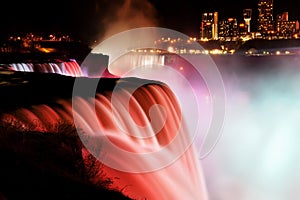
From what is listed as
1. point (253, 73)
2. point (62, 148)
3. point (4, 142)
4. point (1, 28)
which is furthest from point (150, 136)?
point (253, 73)

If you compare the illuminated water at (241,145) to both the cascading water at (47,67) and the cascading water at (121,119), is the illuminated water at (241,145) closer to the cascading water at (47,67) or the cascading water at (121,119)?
the cascading water at (121,119)

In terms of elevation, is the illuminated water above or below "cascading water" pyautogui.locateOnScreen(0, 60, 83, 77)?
below

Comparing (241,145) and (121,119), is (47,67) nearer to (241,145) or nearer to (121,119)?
(121,119)

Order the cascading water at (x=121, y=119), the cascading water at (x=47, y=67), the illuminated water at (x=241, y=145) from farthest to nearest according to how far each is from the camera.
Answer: the cascading water at (x=47, y=67) < the illuminated water at (x=241, y=145) < the cascading water at (x=121, y=119)

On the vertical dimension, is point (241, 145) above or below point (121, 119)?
below

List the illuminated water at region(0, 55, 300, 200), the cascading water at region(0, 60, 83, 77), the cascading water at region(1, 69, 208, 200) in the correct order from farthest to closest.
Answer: the cascading water at region(0, 60, 83, 77)
the illuminated water at region(0, 55, 300, 200)
the cascading water at region(1, 69, 208, 200)

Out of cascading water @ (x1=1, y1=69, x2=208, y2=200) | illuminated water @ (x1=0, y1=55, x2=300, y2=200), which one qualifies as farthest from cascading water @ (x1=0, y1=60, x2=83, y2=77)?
illuminated water @ (x1=0, y1=55, x2=300, y2=200)

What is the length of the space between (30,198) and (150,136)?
5222 mm

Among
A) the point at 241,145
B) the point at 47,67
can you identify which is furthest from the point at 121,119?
the point at 241,145

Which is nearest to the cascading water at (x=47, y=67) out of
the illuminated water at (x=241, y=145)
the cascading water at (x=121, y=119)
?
the cascading water at (x=121, y=119)

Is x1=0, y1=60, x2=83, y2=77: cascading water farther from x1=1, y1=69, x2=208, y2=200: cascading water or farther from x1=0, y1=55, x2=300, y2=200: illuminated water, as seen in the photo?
x1=0, y1=55, x2=300, y2=200: illuminated water

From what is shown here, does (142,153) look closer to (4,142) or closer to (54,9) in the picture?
(4,142)

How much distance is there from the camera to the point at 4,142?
4.56 meters

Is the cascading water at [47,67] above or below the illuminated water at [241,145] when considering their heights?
above
